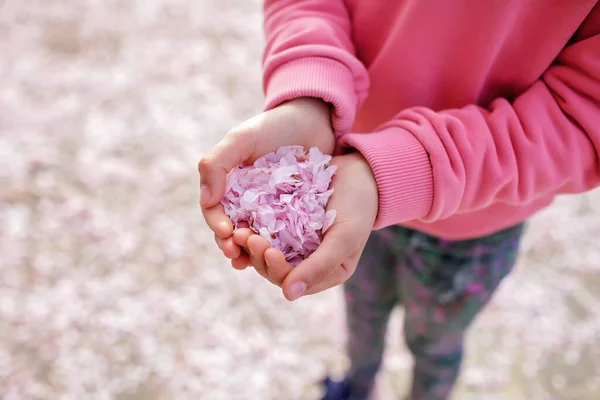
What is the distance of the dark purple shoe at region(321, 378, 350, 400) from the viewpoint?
86 centimetres

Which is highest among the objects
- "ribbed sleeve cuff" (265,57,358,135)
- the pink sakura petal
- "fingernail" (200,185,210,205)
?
"ribbed sleeve cuff" (265,57,358,135)

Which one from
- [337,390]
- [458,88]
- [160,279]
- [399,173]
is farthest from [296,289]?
[160,279]

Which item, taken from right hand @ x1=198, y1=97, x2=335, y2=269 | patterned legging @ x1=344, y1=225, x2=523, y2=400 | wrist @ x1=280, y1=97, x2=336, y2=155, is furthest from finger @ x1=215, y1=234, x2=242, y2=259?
patterned legging @ x1=344, y1=225, x2=523, y2=400

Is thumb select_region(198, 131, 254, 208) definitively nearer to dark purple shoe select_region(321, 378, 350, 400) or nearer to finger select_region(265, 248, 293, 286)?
finger select_region(265, 248, 293, 286)

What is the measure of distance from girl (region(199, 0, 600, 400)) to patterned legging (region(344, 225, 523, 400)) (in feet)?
0.13

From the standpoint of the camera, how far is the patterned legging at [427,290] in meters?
0.59

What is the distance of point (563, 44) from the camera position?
17.4 inches

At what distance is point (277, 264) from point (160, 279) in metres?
0.72

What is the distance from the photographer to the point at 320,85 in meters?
0.45

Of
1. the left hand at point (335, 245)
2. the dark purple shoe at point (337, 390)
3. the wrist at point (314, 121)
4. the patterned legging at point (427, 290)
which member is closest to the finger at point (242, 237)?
the left hand at point (335, 245)

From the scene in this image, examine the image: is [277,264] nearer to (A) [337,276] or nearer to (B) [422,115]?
(A) [337,276]

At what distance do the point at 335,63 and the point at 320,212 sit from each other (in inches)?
5.8

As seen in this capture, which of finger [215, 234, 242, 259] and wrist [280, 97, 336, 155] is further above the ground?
wrist [280, 97, 336, 155]

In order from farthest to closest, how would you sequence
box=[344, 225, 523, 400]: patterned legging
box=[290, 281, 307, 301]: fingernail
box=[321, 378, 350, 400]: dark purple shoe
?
box=[321, 378, 350, 400]: dark purple shoe, box=[344, 225, 523, 400]: patterned legging, box=[290, 281, 307, 301]: fingernail
